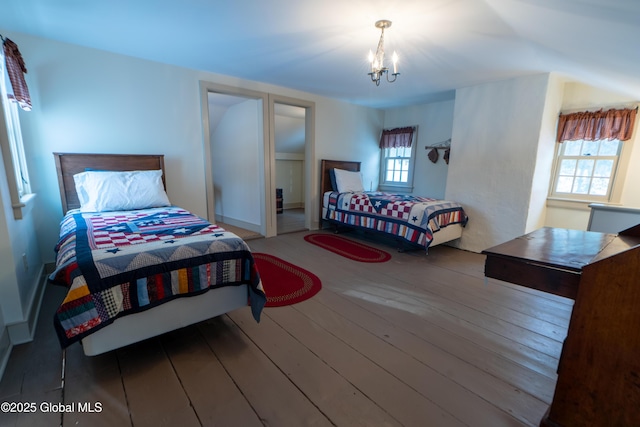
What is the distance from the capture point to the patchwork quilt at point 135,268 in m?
1.23

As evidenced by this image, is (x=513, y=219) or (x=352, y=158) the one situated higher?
(x=352, y=158)

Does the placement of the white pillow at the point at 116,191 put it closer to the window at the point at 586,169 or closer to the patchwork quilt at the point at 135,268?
the patchwork quilt at the point at 135,268

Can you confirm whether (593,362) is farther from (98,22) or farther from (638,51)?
(98,22)

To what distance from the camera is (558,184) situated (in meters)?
3.48

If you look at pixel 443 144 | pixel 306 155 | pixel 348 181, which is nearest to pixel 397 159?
pixel 443 144

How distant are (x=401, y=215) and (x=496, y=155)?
1.40 meters

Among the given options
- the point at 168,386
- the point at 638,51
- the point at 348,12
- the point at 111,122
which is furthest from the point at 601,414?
the point at 111,122

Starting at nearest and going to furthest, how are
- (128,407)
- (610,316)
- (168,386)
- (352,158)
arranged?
(610,316)
(128,407)
(168,386)
(352,158)

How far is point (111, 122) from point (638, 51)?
4379 mm

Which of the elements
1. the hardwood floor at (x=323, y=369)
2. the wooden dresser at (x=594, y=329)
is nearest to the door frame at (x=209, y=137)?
the hardwood floor at (x=323, y=369)

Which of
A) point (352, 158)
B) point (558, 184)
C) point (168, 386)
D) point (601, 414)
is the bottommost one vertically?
point (168, 386)

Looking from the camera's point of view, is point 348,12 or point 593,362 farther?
point 348,12

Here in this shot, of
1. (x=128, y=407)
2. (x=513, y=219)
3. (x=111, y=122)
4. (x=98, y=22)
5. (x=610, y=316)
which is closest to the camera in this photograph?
(x=610, y=316)

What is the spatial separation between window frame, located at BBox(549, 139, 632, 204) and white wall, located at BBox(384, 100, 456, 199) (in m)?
1.38
